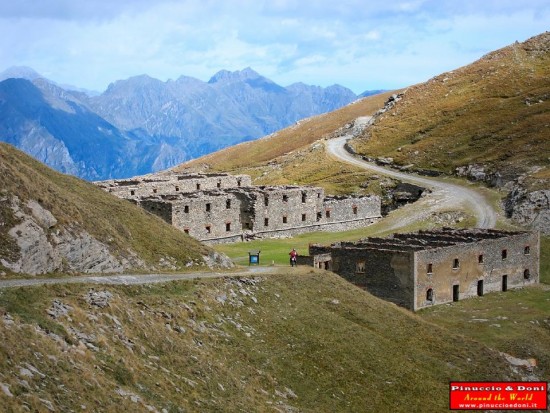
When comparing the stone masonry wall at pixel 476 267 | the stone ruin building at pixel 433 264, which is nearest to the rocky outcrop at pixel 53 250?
the stone ruin building at pixel 433 264

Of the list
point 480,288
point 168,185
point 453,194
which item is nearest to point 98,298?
point 480,288

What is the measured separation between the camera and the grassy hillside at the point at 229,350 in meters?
32.5

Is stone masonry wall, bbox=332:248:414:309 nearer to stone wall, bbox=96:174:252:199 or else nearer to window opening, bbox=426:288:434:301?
window opening, bbox=426:288:434:301

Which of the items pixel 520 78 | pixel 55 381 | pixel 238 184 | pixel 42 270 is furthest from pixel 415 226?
pixel 520 78

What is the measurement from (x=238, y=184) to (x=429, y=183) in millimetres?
25760

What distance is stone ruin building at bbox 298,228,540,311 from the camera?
211ft

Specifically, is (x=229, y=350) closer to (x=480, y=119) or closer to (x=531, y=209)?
(x=531, y=209)

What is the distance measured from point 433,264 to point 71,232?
28389 millimetres

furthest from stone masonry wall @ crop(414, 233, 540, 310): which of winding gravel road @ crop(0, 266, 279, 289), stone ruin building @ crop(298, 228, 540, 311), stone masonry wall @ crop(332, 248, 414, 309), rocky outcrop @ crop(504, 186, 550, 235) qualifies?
winding gravel road @ crop(0, 266, 279, 289)

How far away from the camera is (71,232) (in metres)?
47.6

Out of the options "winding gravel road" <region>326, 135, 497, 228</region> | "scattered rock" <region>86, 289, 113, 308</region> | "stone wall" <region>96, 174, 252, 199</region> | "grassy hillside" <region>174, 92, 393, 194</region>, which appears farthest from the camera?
"grassy hillside" <region>174, 92, 393, 194</region>

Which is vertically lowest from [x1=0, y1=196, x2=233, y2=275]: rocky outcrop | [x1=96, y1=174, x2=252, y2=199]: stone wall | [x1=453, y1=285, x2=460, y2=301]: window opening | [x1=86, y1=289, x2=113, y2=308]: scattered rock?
[x1=453, y1=285, x2=460, y2=301]: window opening

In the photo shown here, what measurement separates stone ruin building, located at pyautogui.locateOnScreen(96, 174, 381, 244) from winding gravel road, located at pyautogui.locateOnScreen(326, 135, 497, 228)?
30.5 ft

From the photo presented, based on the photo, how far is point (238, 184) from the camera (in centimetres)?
11500
